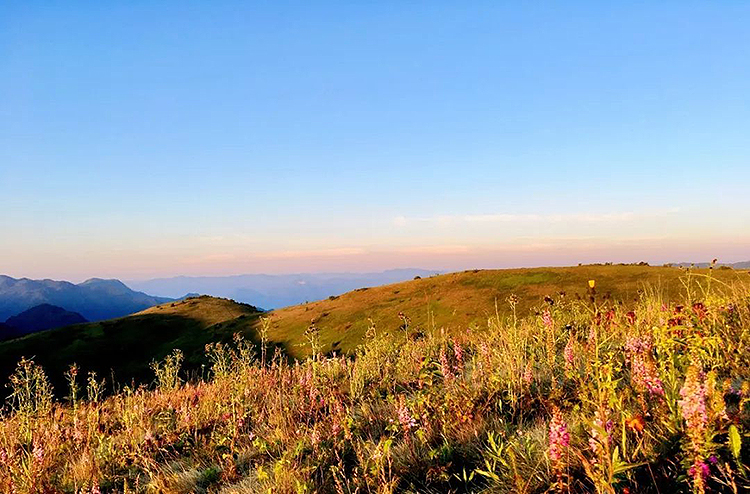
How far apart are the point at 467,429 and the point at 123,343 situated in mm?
52950

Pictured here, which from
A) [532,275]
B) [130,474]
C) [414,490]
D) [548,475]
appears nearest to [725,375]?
[548,475]

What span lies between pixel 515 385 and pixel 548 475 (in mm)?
2165

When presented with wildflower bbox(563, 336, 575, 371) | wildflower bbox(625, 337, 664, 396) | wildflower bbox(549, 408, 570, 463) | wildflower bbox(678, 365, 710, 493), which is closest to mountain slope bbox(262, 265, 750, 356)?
wildflower bbox(563, 336, 575, 371)

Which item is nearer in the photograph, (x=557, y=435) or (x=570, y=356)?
(x=557, y=435)

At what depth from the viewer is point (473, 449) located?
4234 millimetres

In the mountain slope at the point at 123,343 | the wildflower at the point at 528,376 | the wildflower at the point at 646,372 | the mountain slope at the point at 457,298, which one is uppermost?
the wildflower at the point at 646,372

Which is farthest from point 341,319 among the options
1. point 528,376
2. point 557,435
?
point 557,435

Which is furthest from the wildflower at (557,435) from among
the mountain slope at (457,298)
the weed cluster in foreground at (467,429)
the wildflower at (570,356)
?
the mountain slope at (457,298)

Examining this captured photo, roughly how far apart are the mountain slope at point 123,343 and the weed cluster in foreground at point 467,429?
32.3m

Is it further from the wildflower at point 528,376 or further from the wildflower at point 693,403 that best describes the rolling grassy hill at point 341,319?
the wildflower at point 693,403

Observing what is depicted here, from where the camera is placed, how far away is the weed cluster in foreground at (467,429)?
296 cm

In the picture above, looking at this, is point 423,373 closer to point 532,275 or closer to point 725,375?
point 725,375

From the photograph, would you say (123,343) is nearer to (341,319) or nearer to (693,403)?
(341,319)

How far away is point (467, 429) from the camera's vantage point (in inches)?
180
